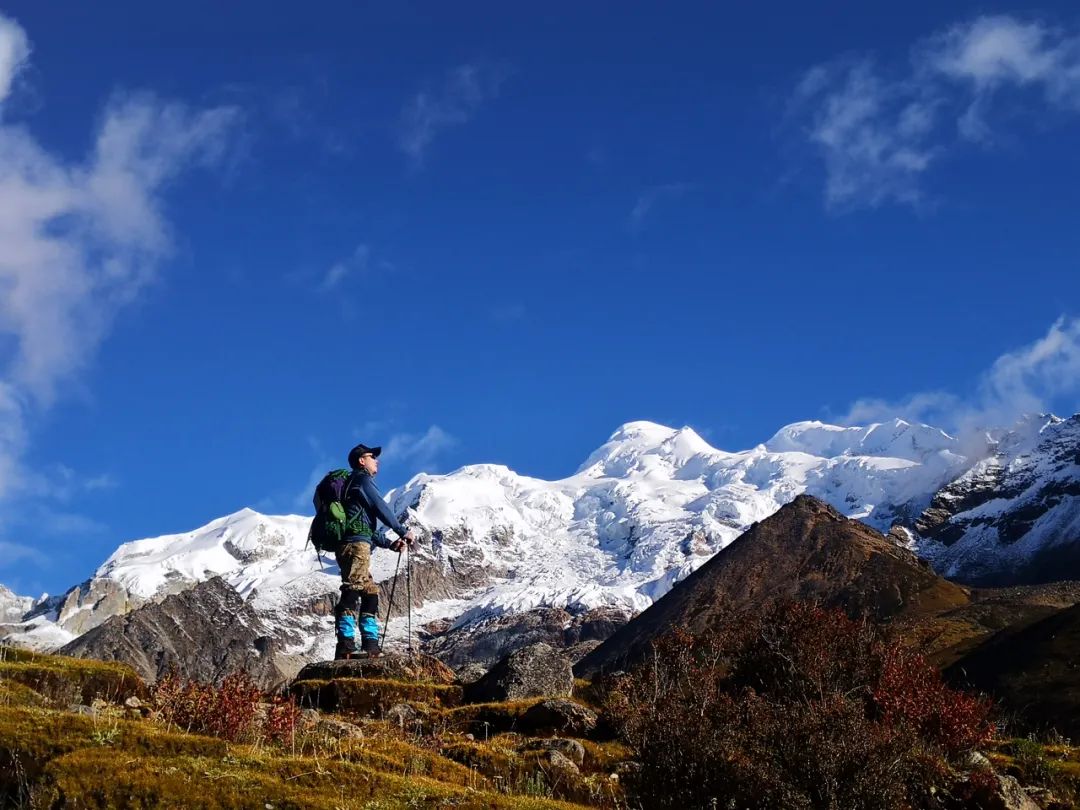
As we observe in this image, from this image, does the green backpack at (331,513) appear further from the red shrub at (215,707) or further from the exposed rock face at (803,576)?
the exposed rock face at (803,576)

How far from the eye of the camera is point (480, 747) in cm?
1620

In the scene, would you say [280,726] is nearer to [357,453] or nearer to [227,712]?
[227,712]

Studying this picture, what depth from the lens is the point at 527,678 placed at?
883 inches

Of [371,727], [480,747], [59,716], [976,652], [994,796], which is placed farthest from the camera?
[976,652]

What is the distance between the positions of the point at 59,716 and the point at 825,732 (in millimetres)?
8503

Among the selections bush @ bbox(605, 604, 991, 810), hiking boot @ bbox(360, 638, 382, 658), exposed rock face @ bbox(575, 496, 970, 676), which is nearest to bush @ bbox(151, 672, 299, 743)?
bush @ bbox(605, 604, 991, 810)

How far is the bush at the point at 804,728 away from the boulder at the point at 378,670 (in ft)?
14.1

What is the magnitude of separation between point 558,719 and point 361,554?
6982 mm

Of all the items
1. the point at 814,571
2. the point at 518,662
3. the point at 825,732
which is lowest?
the point at 825,732

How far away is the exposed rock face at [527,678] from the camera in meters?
22.0

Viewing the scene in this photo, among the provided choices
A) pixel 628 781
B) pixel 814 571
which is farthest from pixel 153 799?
pixel 814 571

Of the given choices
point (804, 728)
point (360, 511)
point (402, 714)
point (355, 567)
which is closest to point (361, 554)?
point (355, 567)

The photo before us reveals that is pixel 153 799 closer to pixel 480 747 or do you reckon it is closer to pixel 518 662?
pixel 480 747

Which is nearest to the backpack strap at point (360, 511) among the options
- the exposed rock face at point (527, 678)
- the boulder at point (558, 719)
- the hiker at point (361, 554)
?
the hiker at point (361, 554)
